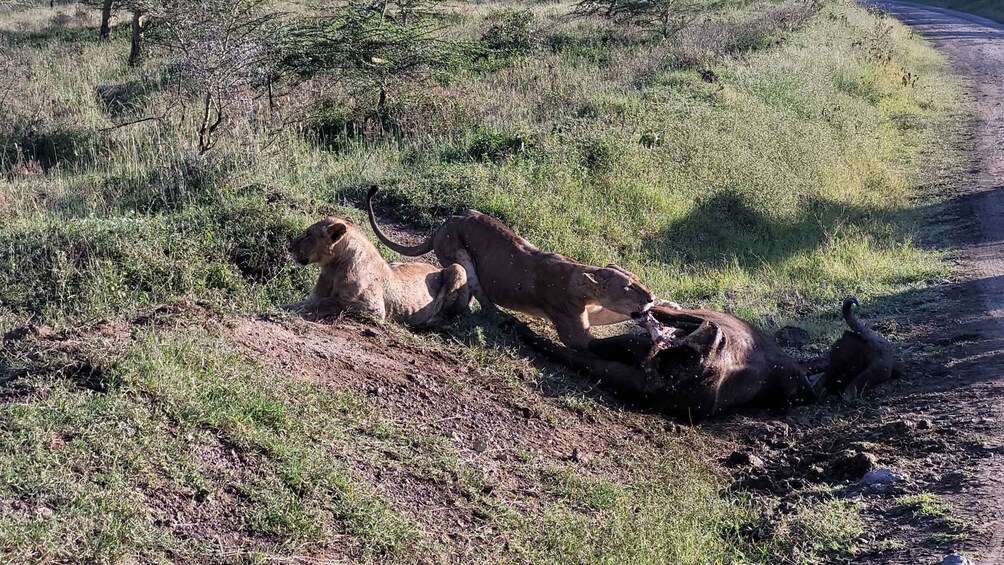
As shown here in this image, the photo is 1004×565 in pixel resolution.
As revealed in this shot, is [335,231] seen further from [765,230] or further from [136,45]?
[136,45]

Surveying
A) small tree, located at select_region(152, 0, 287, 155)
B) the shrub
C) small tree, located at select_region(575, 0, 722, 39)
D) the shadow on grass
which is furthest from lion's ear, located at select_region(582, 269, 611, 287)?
small tree, located at select_region(575, 0, 722, 39)

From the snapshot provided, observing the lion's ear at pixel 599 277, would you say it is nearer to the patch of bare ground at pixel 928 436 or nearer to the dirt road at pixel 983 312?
the patch of bare ground at pixel 928 436

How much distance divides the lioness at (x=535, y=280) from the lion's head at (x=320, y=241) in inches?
45.1

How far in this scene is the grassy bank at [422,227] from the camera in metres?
4.37

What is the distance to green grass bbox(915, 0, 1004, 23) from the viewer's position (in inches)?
1500

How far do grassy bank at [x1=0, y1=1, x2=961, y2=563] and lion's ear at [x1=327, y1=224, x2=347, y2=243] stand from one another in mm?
777

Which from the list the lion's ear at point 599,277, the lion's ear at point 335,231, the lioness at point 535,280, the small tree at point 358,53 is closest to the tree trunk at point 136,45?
the small tree at point 358,53

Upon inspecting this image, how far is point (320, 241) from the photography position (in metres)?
6.82

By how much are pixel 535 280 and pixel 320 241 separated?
174 centimetres

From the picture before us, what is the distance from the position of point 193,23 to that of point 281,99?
9.75 feet

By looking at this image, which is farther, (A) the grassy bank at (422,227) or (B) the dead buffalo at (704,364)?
(B) the dead buffalo at (704,364)

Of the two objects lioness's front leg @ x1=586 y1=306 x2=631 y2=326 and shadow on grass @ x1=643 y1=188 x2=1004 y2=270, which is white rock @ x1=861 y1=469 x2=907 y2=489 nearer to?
lioness's front leg @ x1=586 y1=306 x2=631 y2=326

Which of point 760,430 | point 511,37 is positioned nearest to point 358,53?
point 511,37

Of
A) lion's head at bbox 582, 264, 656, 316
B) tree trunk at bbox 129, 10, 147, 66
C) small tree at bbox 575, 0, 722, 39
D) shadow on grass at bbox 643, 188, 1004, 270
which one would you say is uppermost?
small tree at bbox 575, 0, 722, 39
